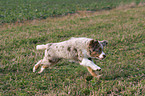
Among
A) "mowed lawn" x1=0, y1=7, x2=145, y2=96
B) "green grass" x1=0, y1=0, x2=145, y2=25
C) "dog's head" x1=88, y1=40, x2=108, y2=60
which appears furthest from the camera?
"green grass" x1=0, y1=0, x2=145, y2=25

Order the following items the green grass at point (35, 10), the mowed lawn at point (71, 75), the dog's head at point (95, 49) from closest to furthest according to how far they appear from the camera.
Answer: the dog's head at point (95, 49) → the mowed lawn at point (71, 75) → the green grass at point (35, 10)

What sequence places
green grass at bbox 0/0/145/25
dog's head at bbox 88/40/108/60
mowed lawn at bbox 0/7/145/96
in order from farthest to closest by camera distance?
1. green grass at bbox 0/0/145/25
2. mowed lawn at bbox 0/7/145/96
3. dog's head at bbox 88/40/108/60

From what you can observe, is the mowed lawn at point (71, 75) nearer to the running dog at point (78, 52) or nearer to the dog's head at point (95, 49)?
the running dog at point (78, 52)

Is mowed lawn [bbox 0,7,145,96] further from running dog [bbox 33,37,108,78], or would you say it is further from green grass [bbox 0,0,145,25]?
green grass [bbox 0,0,145,25]

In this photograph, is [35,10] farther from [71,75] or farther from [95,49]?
[95,49]

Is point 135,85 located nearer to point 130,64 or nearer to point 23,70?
point 130,64

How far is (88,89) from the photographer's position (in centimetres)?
424

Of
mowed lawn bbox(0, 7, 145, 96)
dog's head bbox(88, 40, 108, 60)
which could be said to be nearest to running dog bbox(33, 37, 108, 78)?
dog's head bbox(88, 40, 108, 60)

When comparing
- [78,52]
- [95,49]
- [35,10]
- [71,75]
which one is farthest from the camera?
[35,10]

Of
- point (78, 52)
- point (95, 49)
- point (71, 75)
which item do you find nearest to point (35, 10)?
point (71, 75)

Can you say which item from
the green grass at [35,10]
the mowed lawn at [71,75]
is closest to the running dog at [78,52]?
the mowed lawn at [71,75]

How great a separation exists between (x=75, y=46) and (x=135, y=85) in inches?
79.5

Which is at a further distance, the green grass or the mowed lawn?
the green grass

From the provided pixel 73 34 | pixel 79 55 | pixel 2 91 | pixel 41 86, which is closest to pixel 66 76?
pixel 41 86
